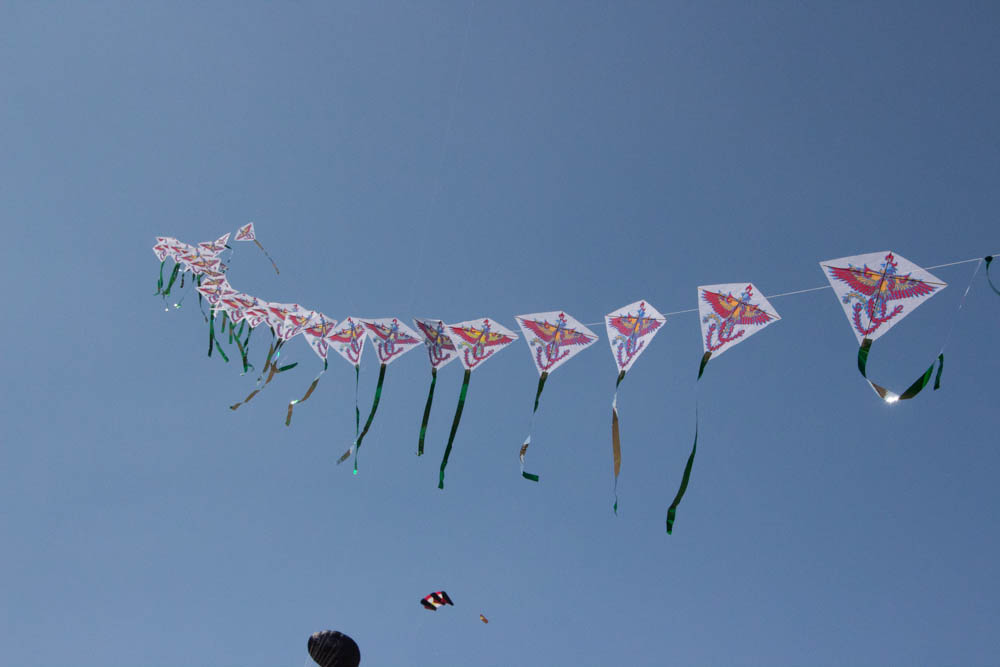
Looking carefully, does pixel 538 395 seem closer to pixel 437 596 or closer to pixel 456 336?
pixel 456 336

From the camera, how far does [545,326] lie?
676 cm

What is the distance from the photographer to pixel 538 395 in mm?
6750

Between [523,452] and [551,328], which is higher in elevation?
[551,328]

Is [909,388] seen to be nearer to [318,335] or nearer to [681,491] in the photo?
[681,491]

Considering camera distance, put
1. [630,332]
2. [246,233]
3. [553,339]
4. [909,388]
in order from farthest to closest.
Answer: [246,233], [553,339], [630,332], [909,388]

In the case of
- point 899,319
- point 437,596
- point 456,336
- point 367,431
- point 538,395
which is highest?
point 899,319

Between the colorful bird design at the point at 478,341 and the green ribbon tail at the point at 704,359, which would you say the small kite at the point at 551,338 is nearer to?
the colorful bird design at the point at 478,341

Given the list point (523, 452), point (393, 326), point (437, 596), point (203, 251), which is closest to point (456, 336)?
point (393, 326)

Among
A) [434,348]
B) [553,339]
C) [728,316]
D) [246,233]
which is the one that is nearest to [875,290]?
[728,316]

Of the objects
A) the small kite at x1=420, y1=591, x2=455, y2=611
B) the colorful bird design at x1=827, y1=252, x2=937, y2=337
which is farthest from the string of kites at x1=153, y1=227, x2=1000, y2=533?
the small kite at x1=420, y1=591, x2=455, y2=611

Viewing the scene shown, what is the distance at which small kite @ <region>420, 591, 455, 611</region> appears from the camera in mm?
11102

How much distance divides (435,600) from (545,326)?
7.25m

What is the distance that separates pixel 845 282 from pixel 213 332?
9443mm

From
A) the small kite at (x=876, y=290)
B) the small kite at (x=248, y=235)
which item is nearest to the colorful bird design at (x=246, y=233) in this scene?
the small kite at (x=248, y=235)
